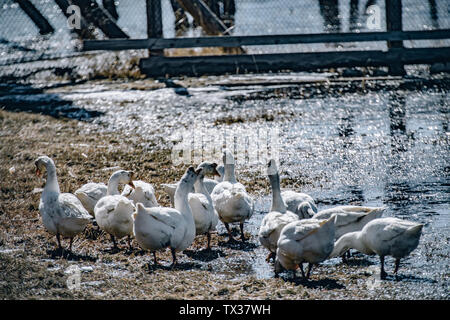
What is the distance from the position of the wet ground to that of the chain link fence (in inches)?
97.8

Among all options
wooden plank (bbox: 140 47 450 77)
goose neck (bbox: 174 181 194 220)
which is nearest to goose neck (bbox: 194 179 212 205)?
goose neck (bbox: 174 181 194 220)

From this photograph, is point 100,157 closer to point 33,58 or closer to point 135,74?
point 135,74

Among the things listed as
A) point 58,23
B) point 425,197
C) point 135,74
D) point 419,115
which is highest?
point 58,23

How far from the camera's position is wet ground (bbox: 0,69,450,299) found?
5828 mm

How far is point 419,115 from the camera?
11.2 m

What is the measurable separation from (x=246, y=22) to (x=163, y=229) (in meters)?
15.3

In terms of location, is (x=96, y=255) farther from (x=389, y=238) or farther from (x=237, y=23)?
(x=237, y=23)

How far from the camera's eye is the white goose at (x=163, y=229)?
626cm

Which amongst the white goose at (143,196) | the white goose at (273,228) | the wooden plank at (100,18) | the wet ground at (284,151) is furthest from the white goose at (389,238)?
the wooden plank at (100,18)

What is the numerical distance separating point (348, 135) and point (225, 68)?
454 cm

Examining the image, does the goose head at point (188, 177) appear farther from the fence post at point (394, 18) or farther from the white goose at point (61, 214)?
the fence post at point (394, 18)

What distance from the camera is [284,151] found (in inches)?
388

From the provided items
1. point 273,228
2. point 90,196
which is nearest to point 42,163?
point 90,196

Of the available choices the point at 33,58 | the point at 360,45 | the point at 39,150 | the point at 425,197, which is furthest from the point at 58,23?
the point at 425,197
